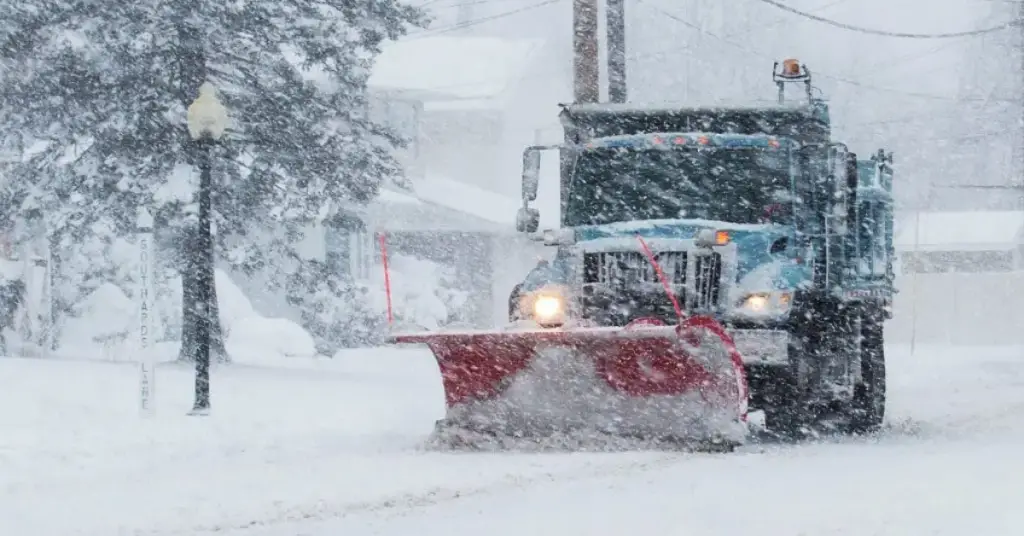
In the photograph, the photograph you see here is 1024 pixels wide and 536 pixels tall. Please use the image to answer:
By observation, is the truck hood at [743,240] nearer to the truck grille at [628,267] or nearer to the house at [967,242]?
the truck grille at [628,267]

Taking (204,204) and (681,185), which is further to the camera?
(204,204)

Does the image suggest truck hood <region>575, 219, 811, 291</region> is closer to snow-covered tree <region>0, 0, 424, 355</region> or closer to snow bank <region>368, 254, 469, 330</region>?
snow-covered tree <region>0, 0, 424, 355</region>

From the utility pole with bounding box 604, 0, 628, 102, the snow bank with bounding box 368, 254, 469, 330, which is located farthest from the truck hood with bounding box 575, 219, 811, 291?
the snow bank with bounding box 368, 254, 469, 330

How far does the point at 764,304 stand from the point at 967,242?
43415mm

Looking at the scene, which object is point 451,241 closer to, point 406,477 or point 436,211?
point 436,211

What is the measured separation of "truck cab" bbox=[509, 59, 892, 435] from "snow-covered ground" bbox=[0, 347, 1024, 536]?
78 cm

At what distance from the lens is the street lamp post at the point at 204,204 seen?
15086 mm

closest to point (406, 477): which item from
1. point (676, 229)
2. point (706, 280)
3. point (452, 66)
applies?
point (706, 280)

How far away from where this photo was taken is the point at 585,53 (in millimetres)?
19359

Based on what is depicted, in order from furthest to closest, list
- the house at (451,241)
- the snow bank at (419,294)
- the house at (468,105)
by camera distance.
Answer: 1. the house at (468,105)
2. the house at (451,241)
3. the snow bank at (419,294)

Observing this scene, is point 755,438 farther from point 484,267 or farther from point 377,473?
point 484,267

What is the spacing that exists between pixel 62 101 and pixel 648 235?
410 inches

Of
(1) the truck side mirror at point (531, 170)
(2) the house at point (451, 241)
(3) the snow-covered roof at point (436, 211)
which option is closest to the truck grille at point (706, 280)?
(1) the truck side mirror at point (531, 170)

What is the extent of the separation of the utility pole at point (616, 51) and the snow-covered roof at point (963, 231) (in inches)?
1310
